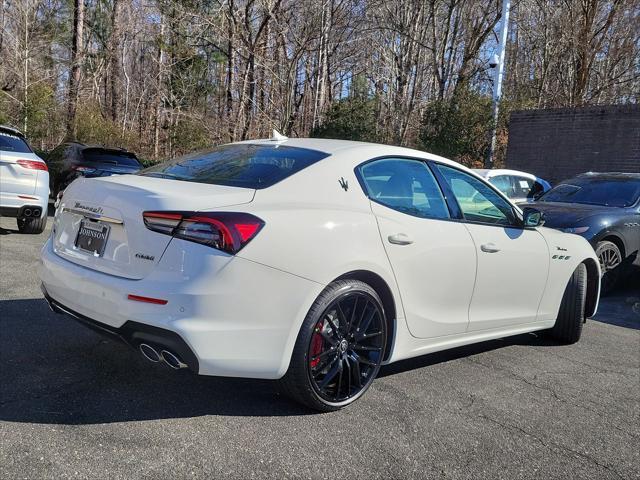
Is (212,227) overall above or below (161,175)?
below

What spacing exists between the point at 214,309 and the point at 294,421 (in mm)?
853

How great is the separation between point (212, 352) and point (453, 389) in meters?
1.82

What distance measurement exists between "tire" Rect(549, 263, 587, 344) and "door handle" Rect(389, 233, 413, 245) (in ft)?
7.24

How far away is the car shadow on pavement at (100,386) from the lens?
127 inches

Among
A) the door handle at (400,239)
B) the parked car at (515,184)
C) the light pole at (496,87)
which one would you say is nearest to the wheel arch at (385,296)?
the door handle at (400,239)

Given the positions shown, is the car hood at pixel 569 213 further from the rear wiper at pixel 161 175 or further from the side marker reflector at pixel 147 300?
the side marker reflector at pixel 147 300

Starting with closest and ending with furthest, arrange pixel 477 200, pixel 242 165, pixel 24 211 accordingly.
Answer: pixel 242 165 < pixel 477 200 < pixel 24 211

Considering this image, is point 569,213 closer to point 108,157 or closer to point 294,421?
point 294,421

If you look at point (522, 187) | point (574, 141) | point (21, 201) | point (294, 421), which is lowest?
point (294, 421)

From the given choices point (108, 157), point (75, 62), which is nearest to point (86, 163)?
point (108, 157)

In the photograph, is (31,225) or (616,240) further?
(31,225)

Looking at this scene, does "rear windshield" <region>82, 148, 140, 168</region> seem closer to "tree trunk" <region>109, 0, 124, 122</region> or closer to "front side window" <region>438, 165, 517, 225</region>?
"front side window" <region>438, 165, 517, 225</region>

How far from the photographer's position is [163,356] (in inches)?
118

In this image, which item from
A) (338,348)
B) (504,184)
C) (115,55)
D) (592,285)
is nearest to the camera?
(338,348)
